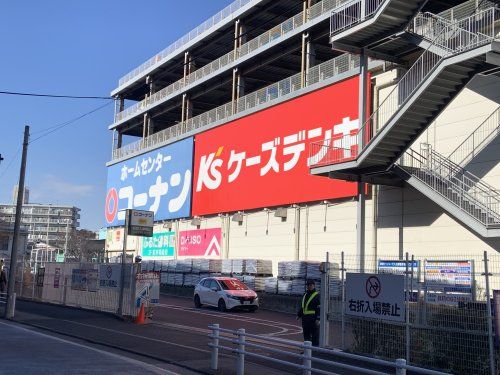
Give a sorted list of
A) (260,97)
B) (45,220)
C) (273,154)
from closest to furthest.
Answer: (273,154) → (260,97) → (45,220)

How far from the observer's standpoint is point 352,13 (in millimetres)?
25016

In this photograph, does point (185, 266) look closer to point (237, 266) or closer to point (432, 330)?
point (237, 266)

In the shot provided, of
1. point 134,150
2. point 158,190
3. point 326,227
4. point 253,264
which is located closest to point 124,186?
point 134,150

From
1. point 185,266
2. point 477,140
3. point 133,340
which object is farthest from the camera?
point 185,266

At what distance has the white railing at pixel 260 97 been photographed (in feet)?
101

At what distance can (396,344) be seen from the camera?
12914 mm

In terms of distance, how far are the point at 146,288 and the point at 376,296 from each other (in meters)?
10.6

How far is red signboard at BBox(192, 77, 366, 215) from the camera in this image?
2964 cm

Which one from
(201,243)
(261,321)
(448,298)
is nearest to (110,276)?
(261,321)

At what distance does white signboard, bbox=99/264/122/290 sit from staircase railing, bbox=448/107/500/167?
13.9 meters

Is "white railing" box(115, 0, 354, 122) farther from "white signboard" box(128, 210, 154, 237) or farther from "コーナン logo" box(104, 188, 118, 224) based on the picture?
"white signboard" box(128, 210, 154, 237)

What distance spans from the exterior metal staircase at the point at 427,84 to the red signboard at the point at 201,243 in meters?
16.1

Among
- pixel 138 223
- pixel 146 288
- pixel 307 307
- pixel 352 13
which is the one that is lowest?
pixel 307 307

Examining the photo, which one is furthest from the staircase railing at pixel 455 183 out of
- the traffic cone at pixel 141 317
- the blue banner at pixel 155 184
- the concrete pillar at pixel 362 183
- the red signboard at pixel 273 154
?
the blue banner at pixel 155 184
